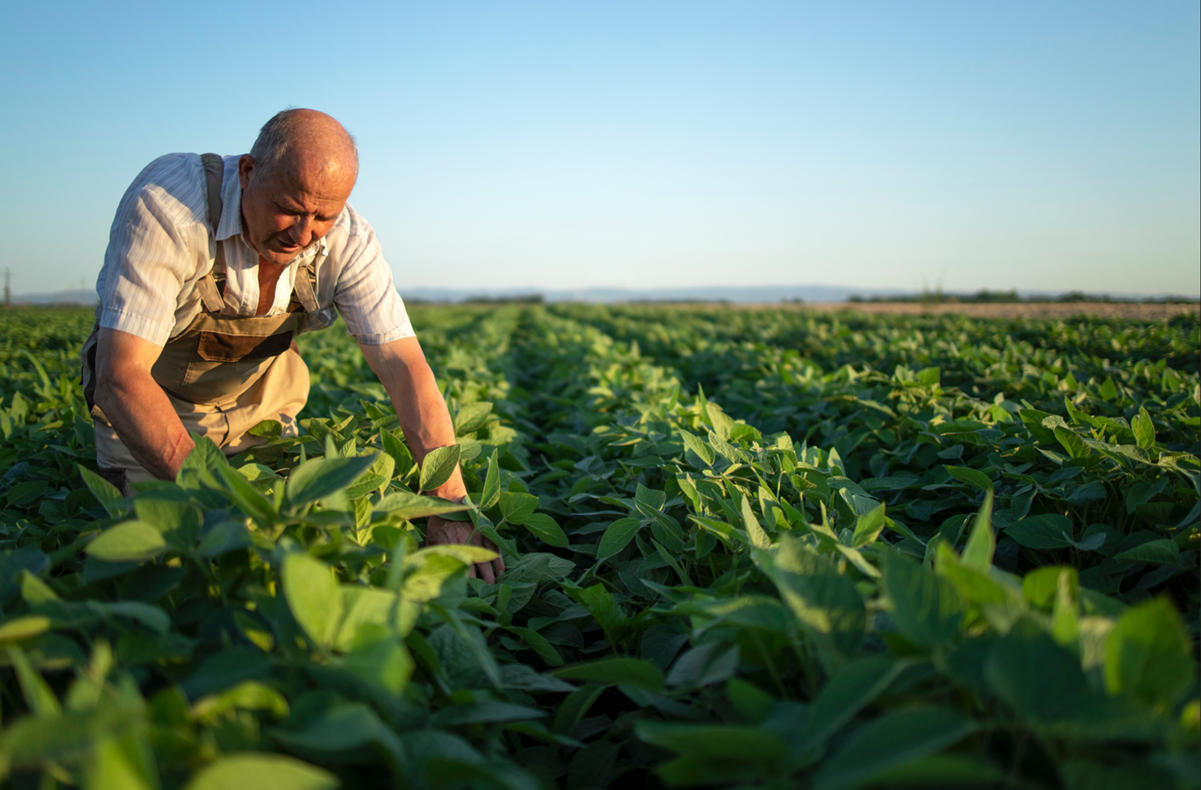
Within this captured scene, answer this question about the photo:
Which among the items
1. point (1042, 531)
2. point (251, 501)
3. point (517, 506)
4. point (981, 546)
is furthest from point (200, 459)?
point (1042, 531)

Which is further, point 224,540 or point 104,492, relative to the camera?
point 104,492

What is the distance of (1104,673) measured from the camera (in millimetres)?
838

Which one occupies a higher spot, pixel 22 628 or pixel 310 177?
pixel 310 177

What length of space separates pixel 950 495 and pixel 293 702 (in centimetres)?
245

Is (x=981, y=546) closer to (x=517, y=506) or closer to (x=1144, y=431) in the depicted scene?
(x=517, y=506)

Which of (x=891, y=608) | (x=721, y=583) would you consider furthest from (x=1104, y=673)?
(x=721, y=583)

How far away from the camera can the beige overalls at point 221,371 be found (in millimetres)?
2504

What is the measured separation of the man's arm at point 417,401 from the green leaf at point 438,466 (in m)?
0.19

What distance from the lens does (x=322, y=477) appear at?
3.91ft

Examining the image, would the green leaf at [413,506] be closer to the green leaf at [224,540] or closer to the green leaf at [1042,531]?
the green leaf at [224,540]

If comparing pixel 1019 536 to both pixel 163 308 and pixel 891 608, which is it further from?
pixel 163 308

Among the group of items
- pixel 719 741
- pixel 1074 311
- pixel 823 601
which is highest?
pixel 1074 311

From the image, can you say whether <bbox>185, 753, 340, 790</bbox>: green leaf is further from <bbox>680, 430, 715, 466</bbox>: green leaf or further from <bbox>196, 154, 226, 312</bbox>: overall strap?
<bbox>196, 154, 226, 312</bbox>: overall strap

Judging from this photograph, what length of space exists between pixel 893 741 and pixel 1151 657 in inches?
13.5
